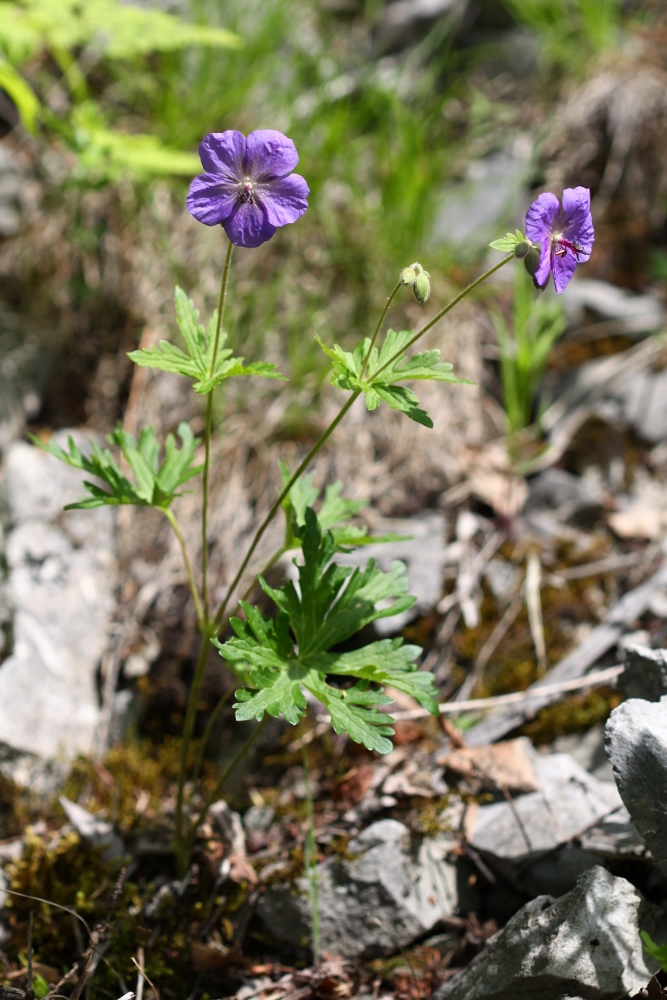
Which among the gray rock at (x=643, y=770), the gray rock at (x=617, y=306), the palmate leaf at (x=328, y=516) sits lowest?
the gray rock at (x=643, y=770)

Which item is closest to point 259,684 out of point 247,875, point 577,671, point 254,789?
A: point 247,875

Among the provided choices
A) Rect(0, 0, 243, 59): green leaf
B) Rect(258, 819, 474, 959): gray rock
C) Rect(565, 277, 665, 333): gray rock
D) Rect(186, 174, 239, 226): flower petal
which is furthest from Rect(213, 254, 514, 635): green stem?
Rect(565, 277, 665, 333): gray rock

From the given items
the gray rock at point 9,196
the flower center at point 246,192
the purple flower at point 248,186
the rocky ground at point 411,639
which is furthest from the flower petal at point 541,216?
the gray rock at point 9,196

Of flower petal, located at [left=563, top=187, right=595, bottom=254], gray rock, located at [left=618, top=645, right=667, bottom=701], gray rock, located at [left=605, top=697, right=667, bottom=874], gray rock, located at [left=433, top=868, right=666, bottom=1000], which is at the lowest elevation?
gray rock, located at [left=433, top=868, right=666, bottom=1000]

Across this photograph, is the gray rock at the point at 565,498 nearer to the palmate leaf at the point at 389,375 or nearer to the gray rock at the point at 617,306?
the gray rock at the point at 617,306

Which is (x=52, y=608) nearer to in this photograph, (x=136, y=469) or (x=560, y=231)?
(x=136, y=469)

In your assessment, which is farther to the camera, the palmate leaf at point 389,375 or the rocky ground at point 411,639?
the rocky ground at point 411,639

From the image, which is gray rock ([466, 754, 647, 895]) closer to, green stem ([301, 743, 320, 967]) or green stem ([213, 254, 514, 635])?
green stem ([301, 743, 320, 967])
